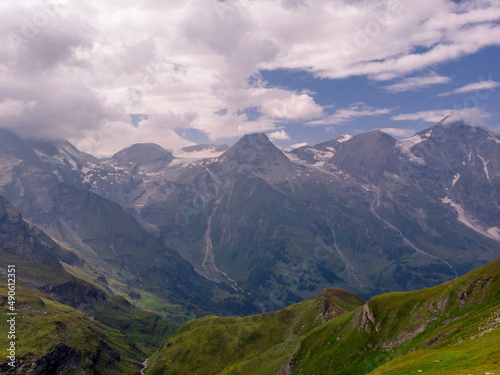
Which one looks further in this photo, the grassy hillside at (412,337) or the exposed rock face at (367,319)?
the exposed rock face at (367,319)

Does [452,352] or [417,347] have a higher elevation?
[452,352]

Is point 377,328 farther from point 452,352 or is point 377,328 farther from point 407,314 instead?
point 452,352

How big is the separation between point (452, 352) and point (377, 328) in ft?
171

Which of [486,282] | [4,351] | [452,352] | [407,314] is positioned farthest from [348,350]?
[4,351]

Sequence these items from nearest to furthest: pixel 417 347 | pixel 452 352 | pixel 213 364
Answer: pixel 452 352 → pixel 417 347 → pixel 213 364

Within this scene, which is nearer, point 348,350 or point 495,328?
point 495,328

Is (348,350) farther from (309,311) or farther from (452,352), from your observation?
(309,311)

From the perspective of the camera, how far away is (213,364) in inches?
7495

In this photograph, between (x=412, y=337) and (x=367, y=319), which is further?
(x=367, y=319)

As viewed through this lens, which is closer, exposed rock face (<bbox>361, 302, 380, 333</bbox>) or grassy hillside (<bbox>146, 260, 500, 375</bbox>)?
grassy hillside (<bbox>146, 260, 500, 375</bbox>)

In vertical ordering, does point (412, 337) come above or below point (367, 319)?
below

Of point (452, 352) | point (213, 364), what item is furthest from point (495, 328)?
point (213, 364)

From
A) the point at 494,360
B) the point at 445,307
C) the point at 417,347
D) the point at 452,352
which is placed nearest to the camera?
the point at 494,360

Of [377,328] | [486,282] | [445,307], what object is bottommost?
[377,328]
